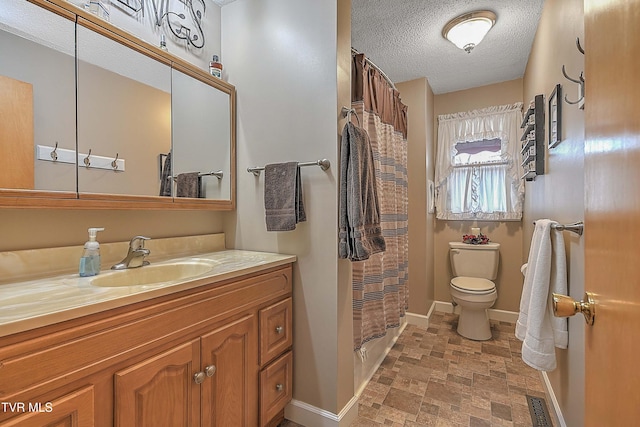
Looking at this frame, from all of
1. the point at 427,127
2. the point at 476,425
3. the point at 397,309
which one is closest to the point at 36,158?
the point at 397,309

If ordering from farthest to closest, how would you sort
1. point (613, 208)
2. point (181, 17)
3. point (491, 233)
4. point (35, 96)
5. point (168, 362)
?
1. point (491, 233)
2. point (181, 17)
3. point (35, 96)
4. point (168, 362)
5. point (613, 208)

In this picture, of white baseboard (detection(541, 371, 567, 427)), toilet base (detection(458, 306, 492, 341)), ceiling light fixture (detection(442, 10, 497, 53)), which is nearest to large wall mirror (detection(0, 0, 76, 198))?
ceiling light fixture (detection(442, 10, 497, 53))

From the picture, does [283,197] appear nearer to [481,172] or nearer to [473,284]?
[473,284]

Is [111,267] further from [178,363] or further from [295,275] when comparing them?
[295,275]

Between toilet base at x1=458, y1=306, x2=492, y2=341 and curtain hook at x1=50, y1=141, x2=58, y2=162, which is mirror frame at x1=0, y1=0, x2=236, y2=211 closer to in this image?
curtain hook at x1=50, y1=141, x2=58, y2=162

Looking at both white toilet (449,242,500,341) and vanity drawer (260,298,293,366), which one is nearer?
vanity drawer (260,298,293,366)

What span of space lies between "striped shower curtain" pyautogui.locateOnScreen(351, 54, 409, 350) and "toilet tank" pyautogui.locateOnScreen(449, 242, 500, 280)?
2.93 feet

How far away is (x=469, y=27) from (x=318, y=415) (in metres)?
2.65

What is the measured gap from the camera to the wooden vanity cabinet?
28.3 inches

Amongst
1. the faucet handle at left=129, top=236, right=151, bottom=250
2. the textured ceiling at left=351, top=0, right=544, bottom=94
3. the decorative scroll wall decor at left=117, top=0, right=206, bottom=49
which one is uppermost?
the textured ceiling at left=351, top=0, right=544, bottom=94

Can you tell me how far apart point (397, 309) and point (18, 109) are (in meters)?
2.35

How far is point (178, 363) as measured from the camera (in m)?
1.03

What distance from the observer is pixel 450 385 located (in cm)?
193

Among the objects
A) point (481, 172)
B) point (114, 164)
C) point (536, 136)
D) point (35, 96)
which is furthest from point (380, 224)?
point (481, 172)
